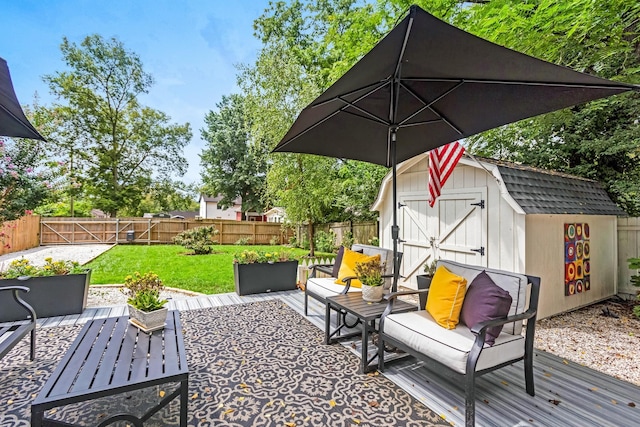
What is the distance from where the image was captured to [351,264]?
4086mm

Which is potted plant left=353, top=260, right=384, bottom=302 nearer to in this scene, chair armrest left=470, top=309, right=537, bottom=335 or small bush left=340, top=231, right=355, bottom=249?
chair armrest left=470, top=309, right=537, bottom=335

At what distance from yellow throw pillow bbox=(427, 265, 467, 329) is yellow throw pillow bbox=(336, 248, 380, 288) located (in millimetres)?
1220

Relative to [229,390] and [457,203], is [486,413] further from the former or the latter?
[457,203]

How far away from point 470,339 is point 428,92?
2.24m

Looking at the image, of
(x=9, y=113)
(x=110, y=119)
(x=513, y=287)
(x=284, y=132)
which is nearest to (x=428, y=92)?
(x=513, y=287)

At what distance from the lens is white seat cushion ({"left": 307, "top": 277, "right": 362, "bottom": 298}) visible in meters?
3.83

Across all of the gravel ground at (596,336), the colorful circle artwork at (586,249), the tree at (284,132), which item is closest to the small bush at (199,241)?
the tree at (284,132)

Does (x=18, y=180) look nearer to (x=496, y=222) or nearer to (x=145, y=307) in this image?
(x=145, y=307)

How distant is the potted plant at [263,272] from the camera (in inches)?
213

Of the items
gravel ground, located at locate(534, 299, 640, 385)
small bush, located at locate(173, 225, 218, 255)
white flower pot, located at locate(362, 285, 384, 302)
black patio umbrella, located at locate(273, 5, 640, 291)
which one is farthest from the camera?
small bush, located at locate(173, 225, 218, 255)

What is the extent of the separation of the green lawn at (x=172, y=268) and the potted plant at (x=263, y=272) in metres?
0.89

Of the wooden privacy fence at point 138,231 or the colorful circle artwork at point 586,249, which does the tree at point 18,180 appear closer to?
the wooden privacy fence at point 138,231

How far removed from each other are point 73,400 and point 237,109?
2051 cm

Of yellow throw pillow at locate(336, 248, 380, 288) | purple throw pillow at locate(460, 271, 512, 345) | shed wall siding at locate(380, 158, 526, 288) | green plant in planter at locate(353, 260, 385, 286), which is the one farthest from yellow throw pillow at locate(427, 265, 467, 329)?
shed wall siding at locate(380, 158, 526, 288)
